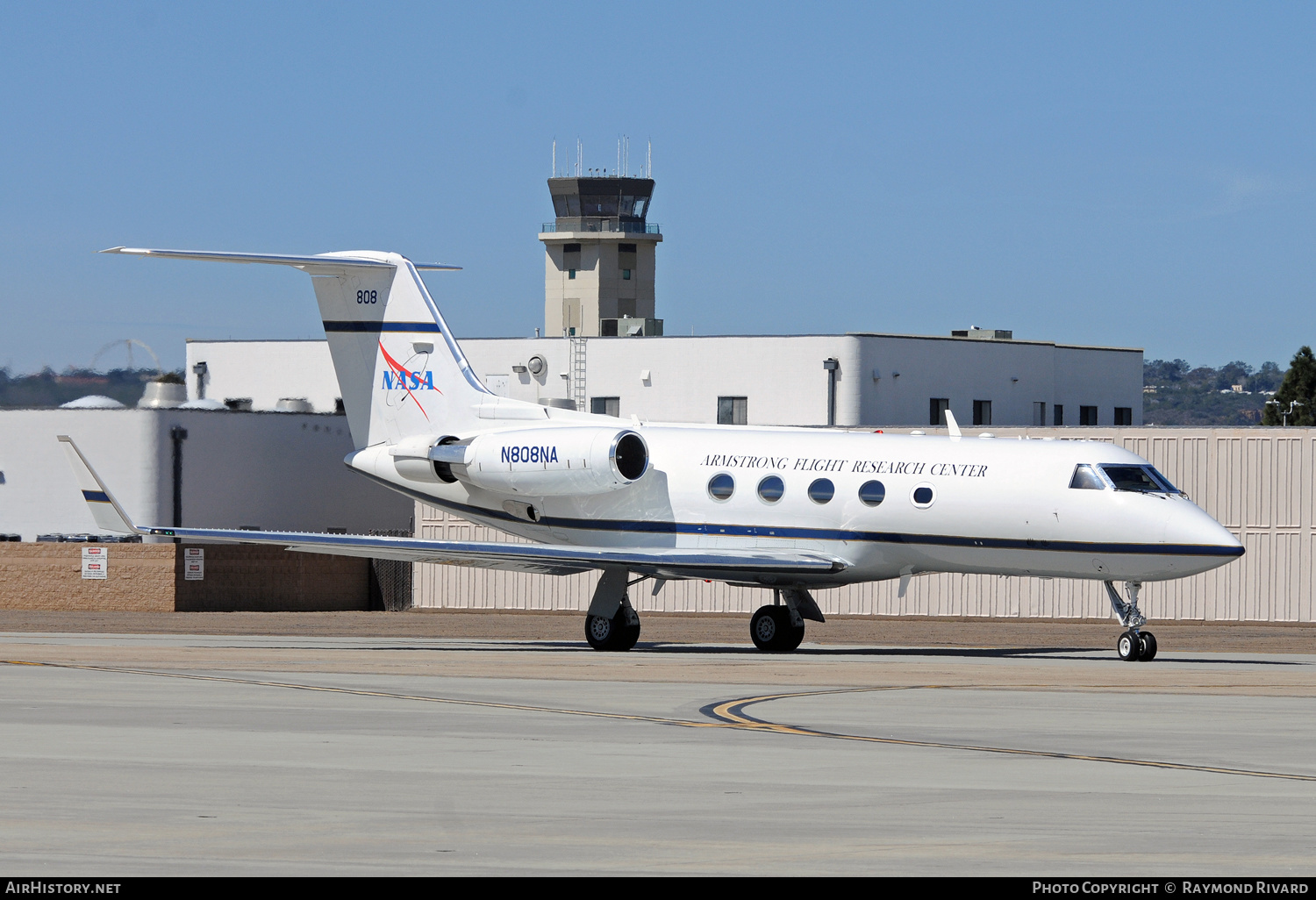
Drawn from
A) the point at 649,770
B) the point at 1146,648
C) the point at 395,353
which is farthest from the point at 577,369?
the point at 649,770

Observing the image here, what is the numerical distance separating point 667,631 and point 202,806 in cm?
2691

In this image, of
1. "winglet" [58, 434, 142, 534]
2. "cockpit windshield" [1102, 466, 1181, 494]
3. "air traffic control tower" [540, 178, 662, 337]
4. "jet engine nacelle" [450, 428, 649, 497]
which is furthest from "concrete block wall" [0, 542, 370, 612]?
"air traffic control tower" [540, 178, 662, 337]

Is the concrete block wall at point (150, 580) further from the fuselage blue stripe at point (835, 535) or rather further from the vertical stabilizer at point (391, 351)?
the fuselage blue stripe at point (835, 535)

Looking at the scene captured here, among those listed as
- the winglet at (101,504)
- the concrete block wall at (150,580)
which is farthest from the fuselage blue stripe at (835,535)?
the concrete block wall at (150,580)

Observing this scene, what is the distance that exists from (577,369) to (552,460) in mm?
28537

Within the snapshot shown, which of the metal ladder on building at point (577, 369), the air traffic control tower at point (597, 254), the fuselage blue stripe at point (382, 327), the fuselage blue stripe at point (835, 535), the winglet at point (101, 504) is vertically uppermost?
the air traffic control tower at point (597, 254)

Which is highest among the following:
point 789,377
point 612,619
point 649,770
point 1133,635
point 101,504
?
point 789,377

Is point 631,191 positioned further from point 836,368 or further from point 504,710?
point 504,710

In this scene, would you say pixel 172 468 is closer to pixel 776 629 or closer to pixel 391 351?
pixel 391 351

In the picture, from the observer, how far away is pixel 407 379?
33.8 meters

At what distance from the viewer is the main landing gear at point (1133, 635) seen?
26.3 m

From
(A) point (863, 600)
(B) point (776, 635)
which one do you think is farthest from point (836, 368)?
(B) point (776, 635)

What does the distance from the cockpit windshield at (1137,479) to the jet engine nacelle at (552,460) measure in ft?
25.9

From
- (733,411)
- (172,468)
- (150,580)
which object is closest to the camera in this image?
(150,580)
